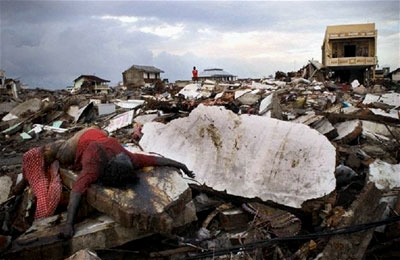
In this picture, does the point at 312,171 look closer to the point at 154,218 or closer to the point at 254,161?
the point at 254,161

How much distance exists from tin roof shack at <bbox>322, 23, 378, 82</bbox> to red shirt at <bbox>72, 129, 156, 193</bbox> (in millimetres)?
19060

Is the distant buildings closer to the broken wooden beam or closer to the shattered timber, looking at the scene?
the shattered timber

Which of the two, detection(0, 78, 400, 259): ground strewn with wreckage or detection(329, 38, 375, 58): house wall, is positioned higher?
detection(329, 38, 375, 58): house wall

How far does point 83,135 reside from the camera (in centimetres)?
329

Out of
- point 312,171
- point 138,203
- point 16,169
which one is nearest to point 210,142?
point 312,171

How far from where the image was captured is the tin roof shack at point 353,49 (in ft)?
63.8

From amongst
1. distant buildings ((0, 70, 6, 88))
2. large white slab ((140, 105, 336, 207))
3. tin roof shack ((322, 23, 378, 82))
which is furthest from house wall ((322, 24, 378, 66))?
distant buildings ((0, 70, 6, 88))

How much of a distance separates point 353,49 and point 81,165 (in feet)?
72.3

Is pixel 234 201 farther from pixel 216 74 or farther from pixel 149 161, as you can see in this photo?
pixel 216 74

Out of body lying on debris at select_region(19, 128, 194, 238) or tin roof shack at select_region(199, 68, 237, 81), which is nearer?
body lying on debris at select_region(19, 128, 194, 238)

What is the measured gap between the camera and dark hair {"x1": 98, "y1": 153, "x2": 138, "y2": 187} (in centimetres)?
270

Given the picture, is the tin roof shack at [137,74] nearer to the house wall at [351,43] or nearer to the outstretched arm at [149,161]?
the house wall at [351,43]

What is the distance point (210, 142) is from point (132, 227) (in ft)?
5.51

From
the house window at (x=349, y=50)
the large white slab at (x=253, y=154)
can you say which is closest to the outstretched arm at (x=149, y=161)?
the large white slab at (x=253, y=154)
